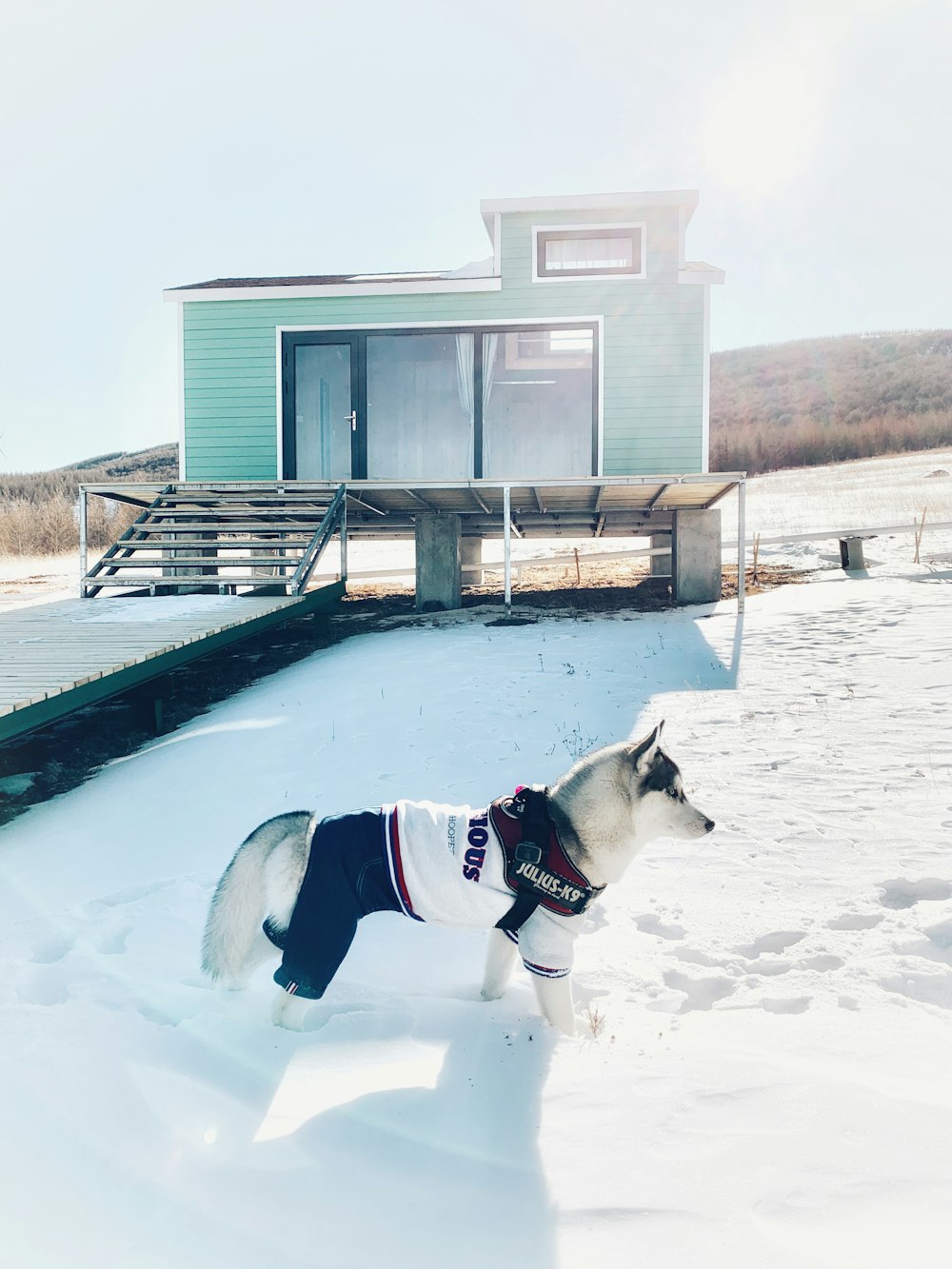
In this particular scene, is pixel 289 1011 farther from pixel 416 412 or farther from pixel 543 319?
pixel 416 412

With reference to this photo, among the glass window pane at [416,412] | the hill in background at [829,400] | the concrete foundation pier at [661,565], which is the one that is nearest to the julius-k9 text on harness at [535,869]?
the glass window pane at [416,412]

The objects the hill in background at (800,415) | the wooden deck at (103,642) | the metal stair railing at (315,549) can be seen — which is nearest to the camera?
the wooden deck at (103,642)

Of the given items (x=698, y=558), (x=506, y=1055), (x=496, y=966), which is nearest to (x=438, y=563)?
(x=698, y=558)

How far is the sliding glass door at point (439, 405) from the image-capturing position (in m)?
12.3

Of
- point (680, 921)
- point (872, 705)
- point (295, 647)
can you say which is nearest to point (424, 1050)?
point (680, 921)

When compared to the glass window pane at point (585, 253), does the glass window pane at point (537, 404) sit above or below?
below

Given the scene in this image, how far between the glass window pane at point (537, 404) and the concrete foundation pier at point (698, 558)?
4.97ft

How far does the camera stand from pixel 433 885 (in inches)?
108

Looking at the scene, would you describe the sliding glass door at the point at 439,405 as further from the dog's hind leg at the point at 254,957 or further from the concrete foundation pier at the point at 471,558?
the dog's hind leg at the point at 254,957

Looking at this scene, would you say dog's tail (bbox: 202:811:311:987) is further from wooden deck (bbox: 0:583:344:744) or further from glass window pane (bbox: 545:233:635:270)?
glass window pane (bbox: 545:233:635:270)

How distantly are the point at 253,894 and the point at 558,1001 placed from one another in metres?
1.00

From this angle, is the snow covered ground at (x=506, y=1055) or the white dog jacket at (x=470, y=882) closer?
the snow covered ground at (x=506, y=1055)

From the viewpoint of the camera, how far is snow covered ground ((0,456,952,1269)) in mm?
2057

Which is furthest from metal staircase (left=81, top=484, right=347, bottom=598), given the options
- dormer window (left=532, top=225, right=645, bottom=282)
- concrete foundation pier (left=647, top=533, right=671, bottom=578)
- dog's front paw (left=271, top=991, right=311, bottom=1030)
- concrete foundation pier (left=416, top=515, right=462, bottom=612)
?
dog's front paw (left=271, top=991, right=311, bottom=1030)
